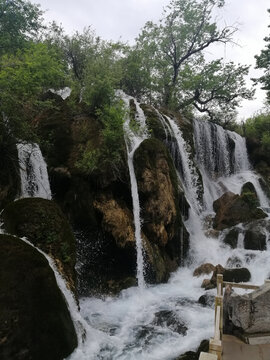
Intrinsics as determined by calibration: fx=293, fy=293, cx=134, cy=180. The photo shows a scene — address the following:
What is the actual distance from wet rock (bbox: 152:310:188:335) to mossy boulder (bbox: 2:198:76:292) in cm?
290

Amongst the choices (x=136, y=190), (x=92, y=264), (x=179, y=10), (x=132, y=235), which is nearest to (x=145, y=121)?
(x=136, y=190)

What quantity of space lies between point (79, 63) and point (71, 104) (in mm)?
8756

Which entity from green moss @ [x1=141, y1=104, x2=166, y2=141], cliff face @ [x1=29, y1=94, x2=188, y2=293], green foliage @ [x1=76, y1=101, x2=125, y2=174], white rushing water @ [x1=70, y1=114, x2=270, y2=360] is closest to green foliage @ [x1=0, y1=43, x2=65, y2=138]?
cliff face @ [x1=29, y1=94, x2=188, y2=293]

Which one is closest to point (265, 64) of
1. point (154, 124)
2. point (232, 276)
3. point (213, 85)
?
point (213, 85)

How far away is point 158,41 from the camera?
85.2 feet

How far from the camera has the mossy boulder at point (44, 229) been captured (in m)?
7.19

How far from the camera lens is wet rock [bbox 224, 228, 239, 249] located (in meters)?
14.6

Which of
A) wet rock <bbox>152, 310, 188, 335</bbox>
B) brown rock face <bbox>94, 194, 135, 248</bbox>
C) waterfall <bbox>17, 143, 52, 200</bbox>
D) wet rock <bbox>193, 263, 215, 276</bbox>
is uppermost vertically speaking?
waterfall <bbox>17, 143, 52, 200</bbox>

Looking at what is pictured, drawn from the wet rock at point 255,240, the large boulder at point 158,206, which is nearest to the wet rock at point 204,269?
the large boulder at point 158,206

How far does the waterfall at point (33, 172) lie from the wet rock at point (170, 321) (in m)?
5.29

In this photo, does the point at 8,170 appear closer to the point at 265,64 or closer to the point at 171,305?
the point at 171,305

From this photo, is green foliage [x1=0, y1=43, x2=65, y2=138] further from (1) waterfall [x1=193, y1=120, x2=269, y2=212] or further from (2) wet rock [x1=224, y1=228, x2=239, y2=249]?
(1) waterfall [x1=193, y1=120, x2=269, y2=212]

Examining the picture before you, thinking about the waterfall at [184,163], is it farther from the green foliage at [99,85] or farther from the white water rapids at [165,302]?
the green foliage at [99,85]

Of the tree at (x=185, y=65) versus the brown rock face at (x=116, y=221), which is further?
the tree at (x=185, y=65)
